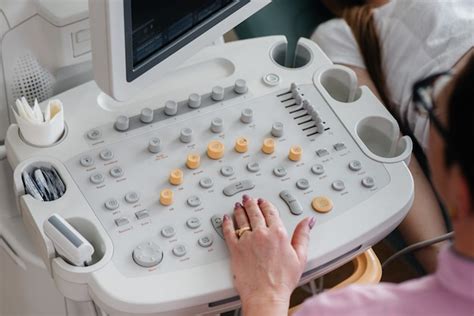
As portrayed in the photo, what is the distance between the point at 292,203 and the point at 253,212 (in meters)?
0.06

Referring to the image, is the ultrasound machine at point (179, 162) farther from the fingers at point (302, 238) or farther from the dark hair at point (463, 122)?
the dark hair at point (463, 122)

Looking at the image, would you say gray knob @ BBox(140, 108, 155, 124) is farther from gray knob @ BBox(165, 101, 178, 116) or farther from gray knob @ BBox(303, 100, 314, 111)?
gray knob @ BBox(303, 100, 314, 111)

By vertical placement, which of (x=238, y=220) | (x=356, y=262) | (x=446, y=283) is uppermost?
(x=446, y=283)

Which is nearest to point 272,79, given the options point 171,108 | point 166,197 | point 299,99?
point 299,99

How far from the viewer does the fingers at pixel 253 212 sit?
90 centimetres

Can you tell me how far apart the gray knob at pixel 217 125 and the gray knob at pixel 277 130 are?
0.23 feet

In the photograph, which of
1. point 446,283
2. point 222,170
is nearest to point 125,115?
point 222,170

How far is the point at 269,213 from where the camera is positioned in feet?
3.00

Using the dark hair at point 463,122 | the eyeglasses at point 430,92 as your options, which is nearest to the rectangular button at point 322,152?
the eyeglasses at point 430,92

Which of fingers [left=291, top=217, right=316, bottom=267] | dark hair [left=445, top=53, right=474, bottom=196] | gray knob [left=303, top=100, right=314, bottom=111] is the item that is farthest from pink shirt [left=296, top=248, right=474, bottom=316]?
gray knob [left=303, top=100, right=314, bottom=111]

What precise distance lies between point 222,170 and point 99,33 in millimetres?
246

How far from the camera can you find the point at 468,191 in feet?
1.80

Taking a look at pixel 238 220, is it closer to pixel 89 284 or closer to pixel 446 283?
pixel 89 284

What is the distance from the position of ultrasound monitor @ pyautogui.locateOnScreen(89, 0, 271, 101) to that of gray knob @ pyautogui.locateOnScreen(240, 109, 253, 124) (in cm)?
11
